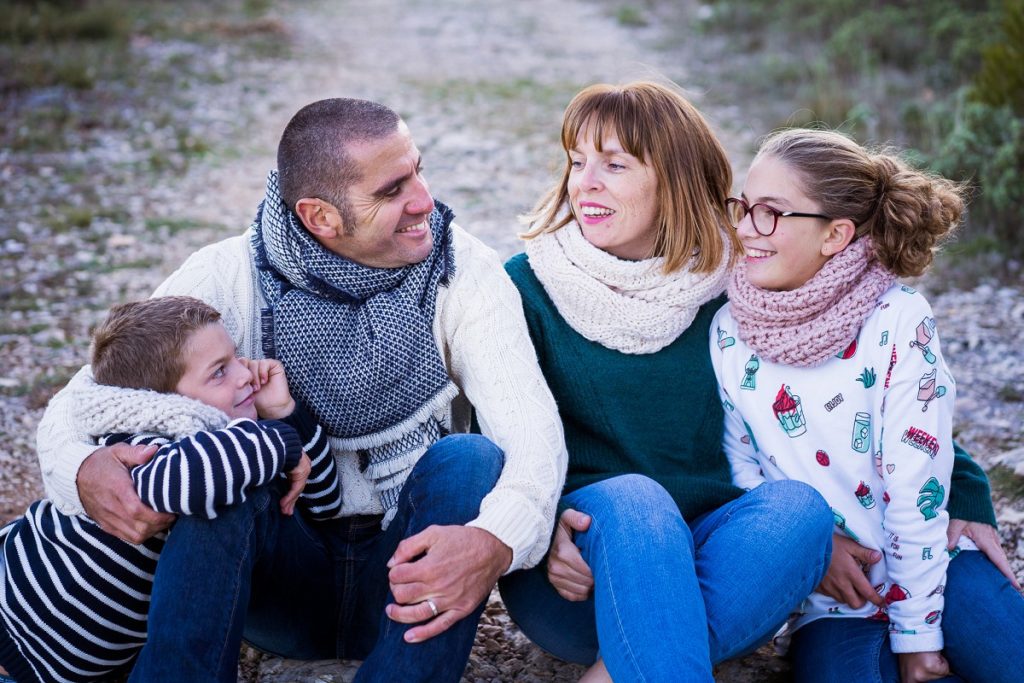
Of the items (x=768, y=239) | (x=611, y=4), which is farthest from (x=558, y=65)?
(x=768, y=239)

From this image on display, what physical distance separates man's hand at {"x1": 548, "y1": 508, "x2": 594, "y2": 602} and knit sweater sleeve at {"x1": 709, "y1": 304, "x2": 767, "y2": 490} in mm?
593

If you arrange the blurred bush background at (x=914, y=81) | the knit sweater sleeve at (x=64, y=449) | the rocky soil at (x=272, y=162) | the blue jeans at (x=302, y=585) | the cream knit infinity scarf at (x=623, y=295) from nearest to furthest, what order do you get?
the blue jeans at (x=302, y=585) < the knit sweater sleeve at (x=64, y=449) < the cream knit infinity scarf at (x=623, y=295) < the rocky soil at (x=272, y=162) < the blurred bush background at (x=914, y=81)

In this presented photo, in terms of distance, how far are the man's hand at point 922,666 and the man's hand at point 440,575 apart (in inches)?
43.8

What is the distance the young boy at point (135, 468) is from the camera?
7.69ft

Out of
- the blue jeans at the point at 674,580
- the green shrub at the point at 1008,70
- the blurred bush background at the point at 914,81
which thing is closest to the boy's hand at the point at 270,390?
the blue jeans at the point at 674,580

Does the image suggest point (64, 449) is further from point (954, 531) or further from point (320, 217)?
point (954, 531)

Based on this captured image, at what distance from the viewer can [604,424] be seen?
9.29ft

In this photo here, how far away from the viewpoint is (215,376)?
2469mm

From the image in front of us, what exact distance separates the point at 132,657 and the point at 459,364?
1.14m

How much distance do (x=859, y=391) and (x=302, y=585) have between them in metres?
1.56

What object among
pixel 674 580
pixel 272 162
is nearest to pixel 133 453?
pixel 674 580

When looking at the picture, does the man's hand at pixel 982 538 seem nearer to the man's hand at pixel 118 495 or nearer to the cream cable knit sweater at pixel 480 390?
the cream cable knit sweater at pixel 480 390

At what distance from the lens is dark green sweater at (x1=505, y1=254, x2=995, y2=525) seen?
284 cm

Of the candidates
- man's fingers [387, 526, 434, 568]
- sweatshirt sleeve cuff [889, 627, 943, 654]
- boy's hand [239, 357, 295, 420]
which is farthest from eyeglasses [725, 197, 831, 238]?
boy's hand [239, 357, 295, 420]
